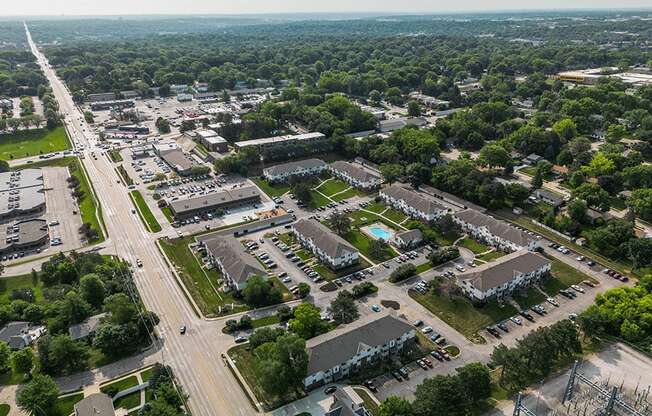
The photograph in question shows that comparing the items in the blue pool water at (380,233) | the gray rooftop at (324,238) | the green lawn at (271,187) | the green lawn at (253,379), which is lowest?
the green lawn at (253,379)

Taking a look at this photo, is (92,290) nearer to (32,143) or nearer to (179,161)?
(179,161)

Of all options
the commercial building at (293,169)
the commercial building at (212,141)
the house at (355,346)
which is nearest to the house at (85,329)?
the house at (355,346)

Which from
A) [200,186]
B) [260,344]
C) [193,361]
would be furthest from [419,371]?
[200,186]

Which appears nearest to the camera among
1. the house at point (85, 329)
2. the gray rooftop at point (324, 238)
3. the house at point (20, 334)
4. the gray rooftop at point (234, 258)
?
the house at point (20, 334)

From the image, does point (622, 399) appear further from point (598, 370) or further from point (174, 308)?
point (174, 308)

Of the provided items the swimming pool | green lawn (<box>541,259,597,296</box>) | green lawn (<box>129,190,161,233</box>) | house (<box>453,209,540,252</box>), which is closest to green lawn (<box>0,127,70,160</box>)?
green lawn (<box>129,190,161,233</box>)

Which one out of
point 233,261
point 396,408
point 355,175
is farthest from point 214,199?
point 396,408

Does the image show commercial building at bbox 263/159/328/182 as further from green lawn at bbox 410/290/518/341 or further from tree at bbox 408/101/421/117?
tree at bbox 408/101/421/117

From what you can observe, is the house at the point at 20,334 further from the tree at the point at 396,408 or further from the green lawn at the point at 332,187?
the green lawn at the point at 332,187
